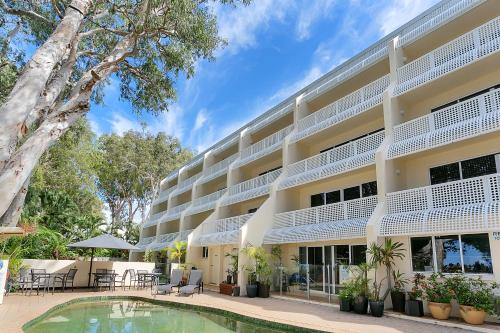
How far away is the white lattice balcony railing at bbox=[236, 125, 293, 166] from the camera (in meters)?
23.2

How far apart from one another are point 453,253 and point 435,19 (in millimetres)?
9905

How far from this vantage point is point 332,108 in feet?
65.7

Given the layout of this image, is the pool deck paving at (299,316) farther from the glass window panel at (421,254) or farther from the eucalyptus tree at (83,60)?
the eucalyptus tree at (83,60)

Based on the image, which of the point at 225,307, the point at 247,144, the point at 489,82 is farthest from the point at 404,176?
the point at 247,144

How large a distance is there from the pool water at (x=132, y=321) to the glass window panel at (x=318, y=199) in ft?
30.6

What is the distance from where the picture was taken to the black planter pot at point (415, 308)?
1227cm

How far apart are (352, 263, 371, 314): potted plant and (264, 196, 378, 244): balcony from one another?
160cm

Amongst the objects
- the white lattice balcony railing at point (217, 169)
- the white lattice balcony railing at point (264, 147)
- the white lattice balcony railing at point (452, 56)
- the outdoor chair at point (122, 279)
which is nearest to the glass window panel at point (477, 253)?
the white lattice balcony railing at point (452, 56)

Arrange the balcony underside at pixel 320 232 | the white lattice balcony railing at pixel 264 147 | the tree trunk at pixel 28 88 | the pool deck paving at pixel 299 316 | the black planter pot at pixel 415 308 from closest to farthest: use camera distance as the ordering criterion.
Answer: the tree trunk at pixel 28 88, the pool deck paving at pixel 299 316, the black planter pot at pixel 415 308, the balcony underside at pixel 320 232, the white lattice balcony railing at pixel 264 147

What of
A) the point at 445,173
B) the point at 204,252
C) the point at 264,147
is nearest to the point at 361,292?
the point at 445,173

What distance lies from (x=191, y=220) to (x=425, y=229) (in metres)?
22.6

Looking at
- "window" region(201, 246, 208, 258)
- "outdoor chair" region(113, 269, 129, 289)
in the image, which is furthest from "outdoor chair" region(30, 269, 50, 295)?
"window" region(201, 246, 208, 258)

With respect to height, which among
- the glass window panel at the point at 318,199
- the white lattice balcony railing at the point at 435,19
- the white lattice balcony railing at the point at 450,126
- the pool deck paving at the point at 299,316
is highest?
the white lattice balcony railing at the point at 435,19

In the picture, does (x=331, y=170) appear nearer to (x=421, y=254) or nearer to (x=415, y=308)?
(x=421, y=254)
